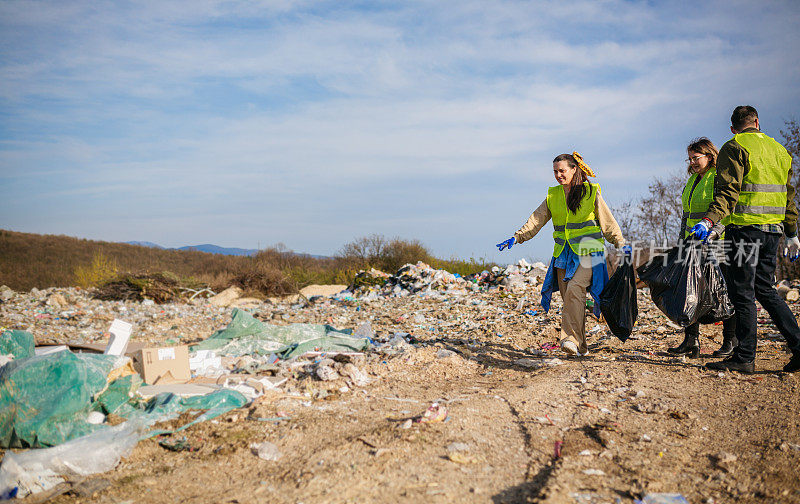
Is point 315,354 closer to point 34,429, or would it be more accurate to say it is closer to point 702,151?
point 34,429

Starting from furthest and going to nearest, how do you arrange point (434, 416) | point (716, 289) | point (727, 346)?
point (727, 346), point (716, 289), point (434, 416)

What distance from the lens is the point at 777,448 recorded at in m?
2.87

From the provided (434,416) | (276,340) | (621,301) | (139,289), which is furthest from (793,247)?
(139,289)

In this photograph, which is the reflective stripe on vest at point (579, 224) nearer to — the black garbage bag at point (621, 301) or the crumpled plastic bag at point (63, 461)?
the black garbage bag at point (621, 301)

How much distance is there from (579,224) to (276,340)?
3.34m

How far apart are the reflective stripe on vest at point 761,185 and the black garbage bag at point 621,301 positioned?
3.08 ft

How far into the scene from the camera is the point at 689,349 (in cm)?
508

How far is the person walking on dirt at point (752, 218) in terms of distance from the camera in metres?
4.06

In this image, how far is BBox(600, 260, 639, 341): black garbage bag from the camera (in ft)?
15.1

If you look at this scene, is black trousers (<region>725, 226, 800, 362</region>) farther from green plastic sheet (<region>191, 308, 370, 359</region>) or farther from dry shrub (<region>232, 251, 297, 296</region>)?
dry shrub (<region>232, 251, 297, 296</region>)

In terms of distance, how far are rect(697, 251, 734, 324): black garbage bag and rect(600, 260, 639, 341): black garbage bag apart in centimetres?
54

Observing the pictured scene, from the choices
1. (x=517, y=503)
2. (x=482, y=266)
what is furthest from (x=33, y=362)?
(x=482, y=266)

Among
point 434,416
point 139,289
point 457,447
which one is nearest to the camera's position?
point 457,447

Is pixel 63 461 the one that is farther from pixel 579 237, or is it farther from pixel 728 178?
pixel 728 178
